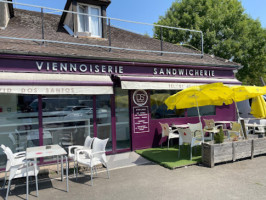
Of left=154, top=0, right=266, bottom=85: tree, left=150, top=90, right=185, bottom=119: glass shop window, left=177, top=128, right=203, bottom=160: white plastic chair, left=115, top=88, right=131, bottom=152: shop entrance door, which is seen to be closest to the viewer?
left=177, top=128, right=203, bottom=160: white plastic chair

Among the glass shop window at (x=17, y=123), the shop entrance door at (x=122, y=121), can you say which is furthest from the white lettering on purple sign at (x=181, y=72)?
the glass shop window at (x=17, y=123)

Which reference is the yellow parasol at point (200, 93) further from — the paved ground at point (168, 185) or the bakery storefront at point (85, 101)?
the paved ground at point (168, 185)

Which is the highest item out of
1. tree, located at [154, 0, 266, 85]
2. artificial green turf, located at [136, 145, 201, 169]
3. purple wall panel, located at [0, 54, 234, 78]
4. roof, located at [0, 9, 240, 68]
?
tree, located at [154, 0, 266, 85]

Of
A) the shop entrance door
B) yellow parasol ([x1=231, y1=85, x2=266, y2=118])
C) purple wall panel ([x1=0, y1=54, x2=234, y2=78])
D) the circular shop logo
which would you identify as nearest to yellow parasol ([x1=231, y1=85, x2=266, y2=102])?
yellow parasol ([x1=231, y1=85, x2=266, y2=118])

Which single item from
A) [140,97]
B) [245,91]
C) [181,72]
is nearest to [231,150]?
[245,91]

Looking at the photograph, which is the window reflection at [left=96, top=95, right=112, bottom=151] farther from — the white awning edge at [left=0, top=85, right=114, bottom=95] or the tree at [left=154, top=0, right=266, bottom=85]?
the tree at [left=154, top=0, right=266, bottom=85]

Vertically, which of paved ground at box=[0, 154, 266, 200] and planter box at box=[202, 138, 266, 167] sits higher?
planter box at box=[202, 138, 266, 167]

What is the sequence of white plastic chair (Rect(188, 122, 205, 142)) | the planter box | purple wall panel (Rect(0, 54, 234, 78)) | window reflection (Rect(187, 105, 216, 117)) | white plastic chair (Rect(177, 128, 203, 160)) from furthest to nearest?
window reflection (Rect(187, 105, 216, 117)), white plastic chair (Rect(188, 122, 205, 142)), white plastic chair (Rect(177, 128, 203, 160)), purple wall panel (Rect(0, 54, 234, 78)), the planter box

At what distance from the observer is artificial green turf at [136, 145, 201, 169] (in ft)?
20.7

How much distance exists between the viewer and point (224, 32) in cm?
1883

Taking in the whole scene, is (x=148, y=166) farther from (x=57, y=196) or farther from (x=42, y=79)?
(x=42, y=79)

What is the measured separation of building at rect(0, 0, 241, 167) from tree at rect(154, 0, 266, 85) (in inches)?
361

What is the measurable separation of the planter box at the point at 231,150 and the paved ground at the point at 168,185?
24cm

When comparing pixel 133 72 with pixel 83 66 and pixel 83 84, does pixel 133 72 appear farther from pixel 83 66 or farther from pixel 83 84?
pixel 83 84
